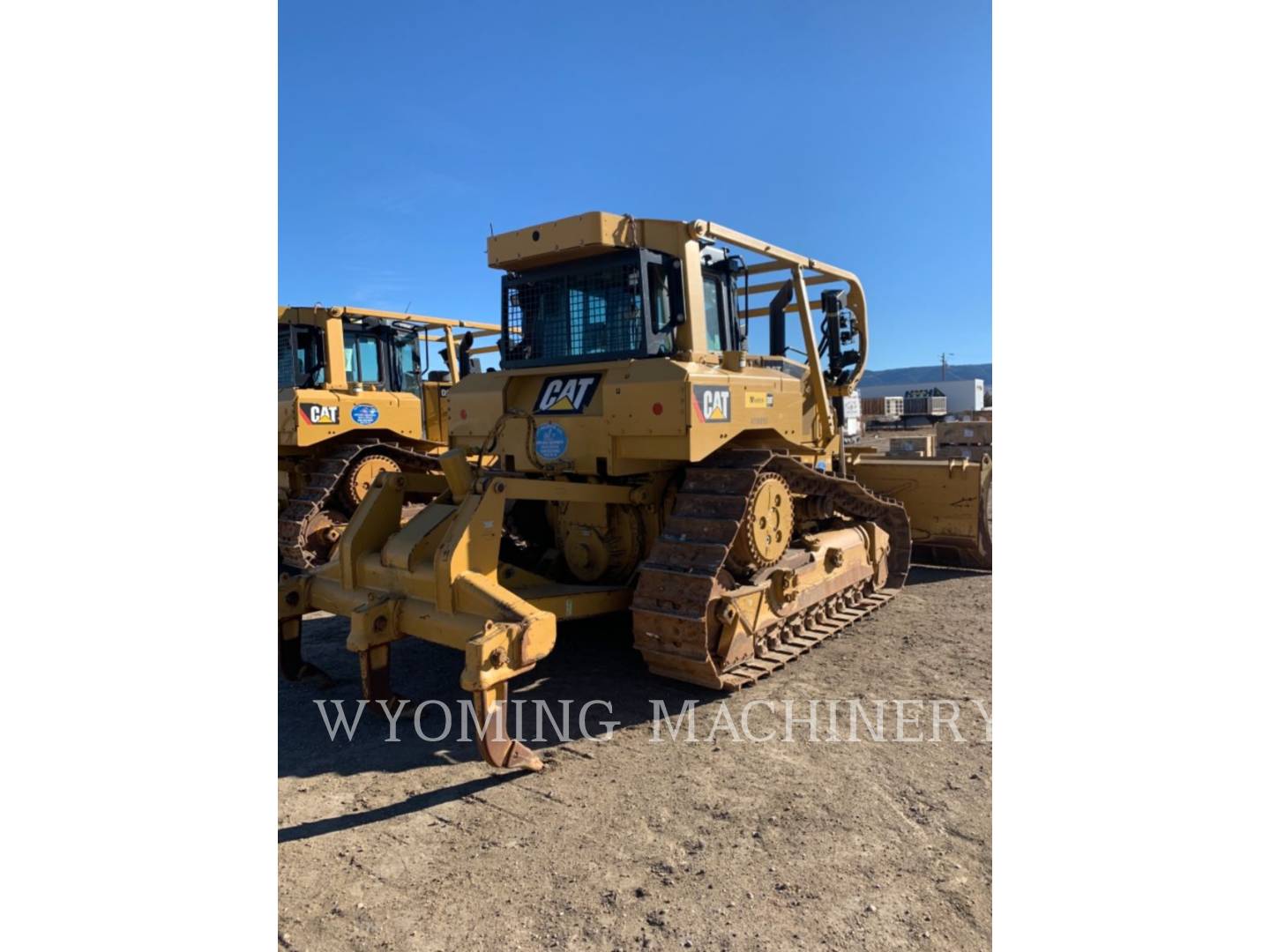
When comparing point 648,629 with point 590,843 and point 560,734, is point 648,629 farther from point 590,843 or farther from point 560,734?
point 590,843

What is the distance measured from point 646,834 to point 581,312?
3.60m

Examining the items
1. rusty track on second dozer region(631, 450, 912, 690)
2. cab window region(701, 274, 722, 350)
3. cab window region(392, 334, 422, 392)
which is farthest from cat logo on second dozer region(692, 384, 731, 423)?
cab window region(392, 334, 422, 392)

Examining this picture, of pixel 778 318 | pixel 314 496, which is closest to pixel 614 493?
pixel 778 318

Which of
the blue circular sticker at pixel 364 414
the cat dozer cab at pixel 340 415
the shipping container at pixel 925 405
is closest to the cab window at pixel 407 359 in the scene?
the cat dozer cab at pixel 340 415

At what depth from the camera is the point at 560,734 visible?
4672mm

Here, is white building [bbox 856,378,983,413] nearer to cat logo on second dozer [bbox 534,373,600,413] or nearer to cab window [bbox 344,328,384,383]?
cab window [bbox 344,328,384,383]

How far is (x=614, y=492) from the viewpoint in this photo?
5.46 meters

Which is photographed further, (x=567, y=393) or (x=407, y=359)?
(x=407, y=359)

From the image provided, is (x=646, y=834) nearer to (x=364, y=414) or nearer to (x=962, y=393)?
(x=364, y=414)

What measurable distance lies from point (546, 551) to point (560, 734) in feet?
6.27

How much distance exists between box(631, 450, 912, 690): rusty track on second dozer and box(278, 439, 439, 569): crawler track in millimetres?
4976

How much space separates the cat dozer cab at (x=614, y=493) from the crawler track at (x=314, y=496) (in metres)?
3.26

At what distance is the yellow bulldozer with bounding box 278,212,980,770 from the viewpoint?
466cm

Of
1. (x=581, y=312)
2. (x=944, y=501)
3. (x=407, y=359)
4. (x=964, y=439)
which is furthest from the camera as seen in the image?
(x=964, y=439)
